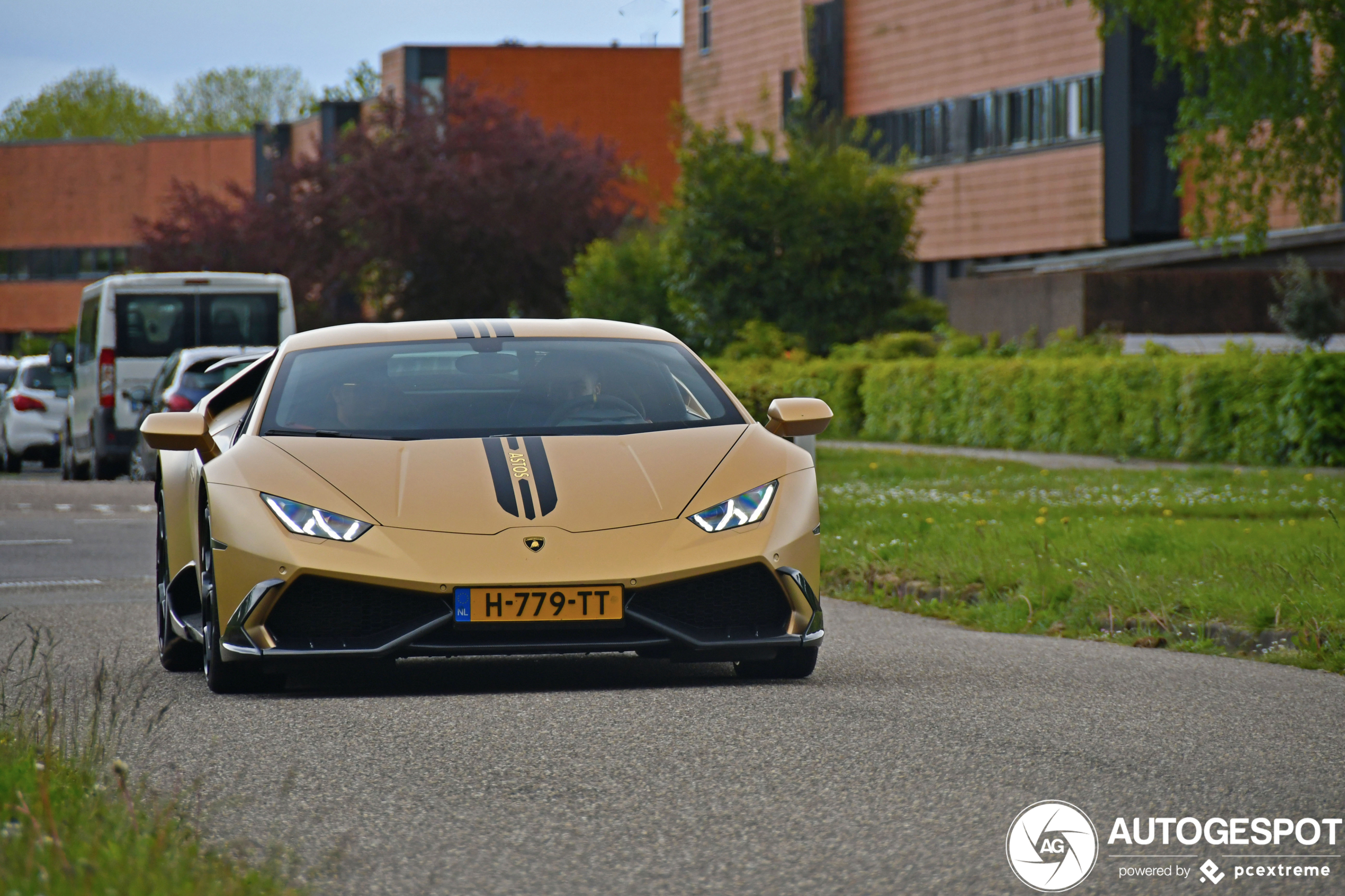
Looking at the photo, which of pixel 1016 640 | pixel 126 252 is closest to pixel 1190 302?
pixel 1016 640

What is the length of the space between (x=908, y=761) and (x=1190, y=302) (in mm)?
28983

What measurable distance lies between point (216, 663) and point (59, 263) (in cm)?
9045

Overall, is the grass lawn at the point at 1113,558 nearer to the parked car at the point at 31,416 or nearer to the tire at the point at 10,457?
the parked car at the point at 31,416

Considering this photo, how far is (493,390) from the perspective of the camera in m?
7.57

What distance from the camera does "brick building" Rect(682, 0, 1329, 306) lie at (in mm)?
41844

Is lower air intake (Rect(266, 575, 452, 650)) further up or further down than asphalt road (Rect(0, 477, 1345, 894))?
further up

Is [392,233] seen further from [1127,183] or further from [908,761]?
[908,761]

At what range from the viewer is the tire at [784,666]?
23.5ft

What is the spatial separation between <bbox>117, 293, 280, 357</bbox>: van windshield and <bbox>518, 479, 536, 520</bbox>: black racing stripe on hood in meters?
18.5

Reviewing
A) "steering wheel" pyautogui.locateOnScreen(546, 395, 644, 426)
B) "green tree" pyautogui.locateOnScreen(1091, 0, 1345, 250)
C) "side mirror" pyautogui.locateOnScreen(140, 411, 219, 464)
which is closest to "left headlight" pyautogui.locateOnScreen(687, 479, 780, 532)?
"steering wheel" pyautogui.locateOnScreen(546, 395, 644, 426)

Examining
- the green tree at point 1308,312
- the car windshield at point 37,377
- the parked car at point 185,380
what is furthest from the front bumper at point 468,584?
the green tree at point 1308,312

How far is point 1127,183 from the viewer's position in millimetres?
41812

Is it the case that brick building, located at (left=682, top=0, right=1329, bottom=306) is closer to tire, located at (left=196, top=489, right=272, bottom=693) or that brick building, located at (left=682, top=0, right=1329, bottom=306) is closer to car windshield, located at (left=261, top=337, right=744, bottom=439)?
car windshield, located at (left=261, top=337, right=744, bottom=439)

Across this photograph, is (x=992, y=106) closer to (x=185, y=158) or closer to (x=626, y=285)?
(x=626, y=285)
